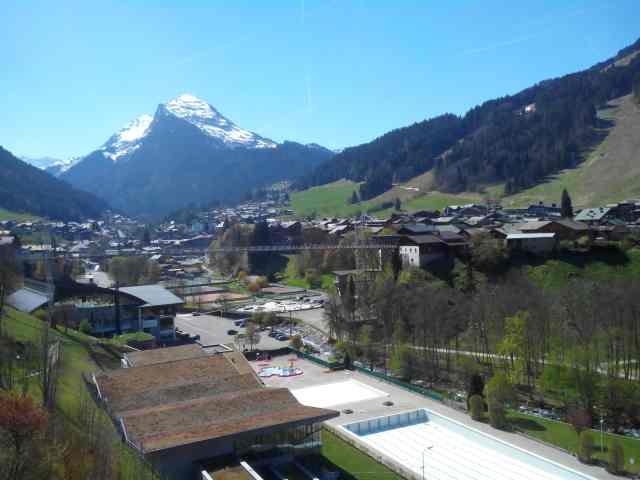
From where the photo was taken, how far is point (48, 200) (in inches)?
5157

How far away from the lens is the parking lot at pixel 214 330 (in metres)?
38.8

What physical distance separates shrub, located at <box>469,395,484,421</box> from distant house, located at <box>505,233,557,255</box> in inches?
903

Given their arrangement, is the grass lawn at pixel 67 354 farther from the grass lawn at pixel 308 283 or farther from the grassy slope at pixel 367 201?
the grassy slope at pixel 367 201

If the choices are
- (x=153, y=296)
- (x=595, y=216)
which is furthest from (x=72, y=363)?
(x=595, y=216)

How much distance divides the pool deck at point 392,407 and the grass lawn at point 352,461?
678 millimetres

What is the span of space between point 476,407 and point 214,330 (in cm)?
2545

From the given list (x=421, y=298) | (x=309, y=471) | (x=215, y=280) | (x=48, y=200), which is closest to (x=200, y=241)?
(x=215, y=280)

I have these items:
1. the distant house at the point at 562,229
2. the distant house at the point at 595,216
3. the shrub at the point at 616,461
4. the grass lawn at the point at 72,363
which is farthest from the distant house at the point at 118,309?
the distant house at the point at 595,216

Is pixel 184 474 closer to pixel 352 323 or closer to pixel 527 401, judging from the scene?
pixel 527 401

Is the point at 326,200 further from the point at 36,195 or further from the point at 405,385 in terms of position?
the point at 405,385

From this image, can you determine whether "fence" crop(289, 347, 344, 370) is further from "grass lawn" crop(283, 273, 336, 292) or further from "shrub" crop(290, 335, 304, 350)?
"grass lawn" crop(283, 273, 336, 292)

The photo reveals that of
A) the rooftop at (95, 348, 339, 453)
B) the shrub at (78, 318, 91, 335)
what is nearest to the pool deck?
the rooftop at (95, 348, 339, 453)

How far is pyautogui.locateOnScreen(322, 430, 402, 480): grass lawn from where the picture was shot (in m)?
18.1

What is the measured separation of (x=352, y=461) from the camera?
63.0 ft
